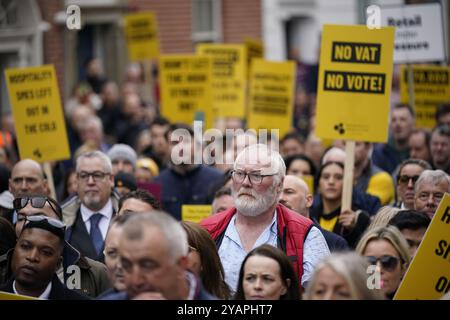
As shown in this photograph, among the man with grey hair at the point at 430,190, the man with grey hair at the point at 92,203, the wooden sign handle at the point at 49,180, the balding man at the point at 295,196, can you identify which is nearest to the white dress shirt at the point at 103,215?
the man with grey hair at the point at 92,203

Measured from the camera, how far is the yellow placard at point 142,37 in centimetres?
1741

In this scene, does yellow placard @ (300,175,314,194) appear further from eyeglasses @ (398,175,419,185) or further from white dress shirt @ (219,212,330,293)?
white dress shirt @ (219,212,330,293)

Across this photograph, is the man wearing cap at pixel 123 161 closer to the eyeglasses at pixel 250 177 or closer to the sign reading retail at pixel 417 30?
the sign reading retail at pixel 417 30

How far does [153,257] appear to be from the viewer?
16.2 feet

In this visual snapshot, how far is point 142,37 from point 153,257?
1294 cm

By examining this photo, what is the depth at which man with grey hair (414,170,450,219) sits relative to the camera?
8.67m

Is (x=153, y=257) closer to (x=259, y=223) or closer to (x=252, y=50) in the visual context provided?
(x=259, y=223)

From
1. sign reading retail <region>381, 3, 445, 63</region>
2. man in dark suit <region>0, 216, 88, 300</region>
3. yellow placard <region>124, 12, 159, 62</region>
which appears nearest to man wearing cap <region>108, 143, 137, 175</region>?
sign reading retail <region>381, 3, 445, 63</region>

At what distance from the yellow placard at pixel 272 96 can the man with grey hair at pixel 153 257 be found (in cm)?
850

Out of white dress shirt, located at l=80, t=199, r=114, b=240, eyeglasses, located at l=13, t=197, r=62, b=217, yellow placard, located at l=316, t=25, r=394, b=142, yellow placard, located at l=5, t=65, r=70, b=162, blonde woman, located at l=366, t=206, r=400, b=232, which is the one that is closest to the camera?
blonde woman, located at l=366, t=206, r=400, b=232

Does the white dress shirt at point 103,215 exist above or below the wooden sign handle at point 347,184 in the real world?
below

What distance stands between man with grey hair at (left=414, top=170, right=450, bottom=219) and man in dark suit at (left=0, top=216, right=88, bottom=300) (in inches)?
127

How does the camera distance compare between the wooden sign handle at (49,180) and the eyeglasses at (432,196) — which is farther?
the wooden sign handle at (49,180)

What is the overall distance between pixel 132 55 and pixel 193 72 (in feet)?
10.5
